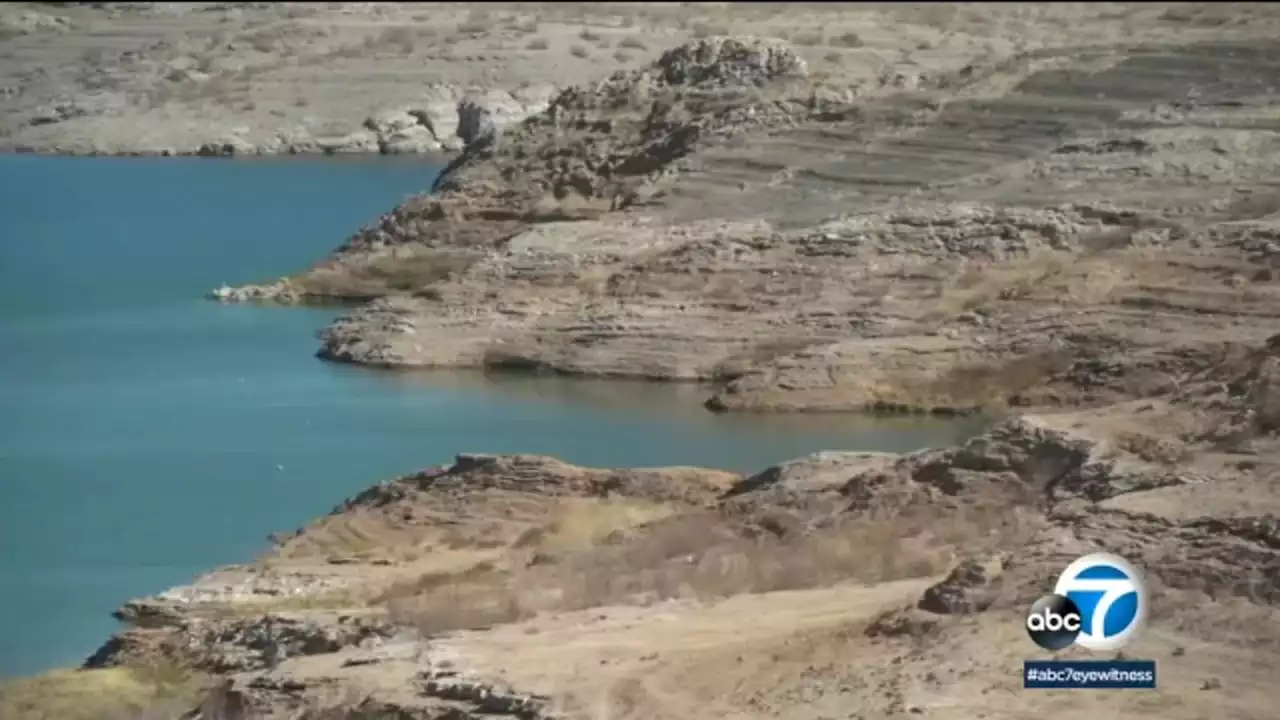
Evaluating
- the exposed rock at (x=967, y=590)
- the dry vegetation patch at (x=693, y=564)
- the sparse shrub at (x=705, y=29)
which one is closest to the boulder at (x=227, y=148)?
the sparse shrub at (x=705, y=29)

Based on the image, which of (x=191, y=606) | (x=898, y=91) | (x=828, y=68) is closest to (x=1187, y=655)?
(x=191, y=606)

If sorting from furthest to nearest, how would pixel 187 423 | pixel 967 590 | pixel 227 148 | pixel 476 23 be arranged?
pixel 476 23 < pixel 227 148 < pixel 187 423 < pixel 967 590

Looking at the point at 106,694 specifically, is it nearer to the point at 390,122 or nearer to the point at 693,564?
the point at 693,564

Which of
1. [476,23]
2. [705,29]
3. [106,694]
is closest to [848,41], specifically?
[705,29]

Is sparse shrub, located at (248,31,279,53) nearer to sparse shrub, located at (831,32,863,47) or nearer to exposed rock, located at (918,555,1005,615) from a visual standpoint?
sparse shrub, located at (831,32,863,47)

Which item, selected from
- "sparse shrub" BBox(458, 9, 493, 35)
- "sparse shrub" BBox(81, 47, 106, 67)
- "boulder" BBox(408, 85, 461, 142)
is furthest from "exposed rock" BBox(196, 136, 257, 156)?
"sparse shrub" BBox(458, 9, 493, 35)
